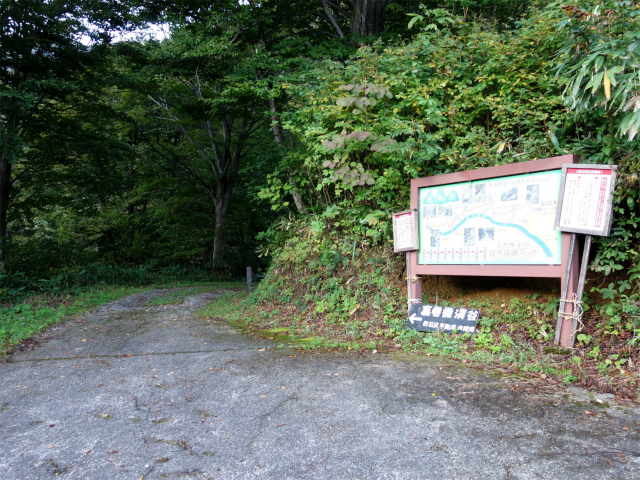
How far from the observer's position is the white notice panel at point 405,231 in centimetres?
545

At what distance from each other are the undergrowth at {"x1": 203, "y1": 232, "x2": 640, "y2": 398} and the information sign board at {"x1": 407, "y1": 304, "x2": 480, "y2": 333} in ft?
0.32

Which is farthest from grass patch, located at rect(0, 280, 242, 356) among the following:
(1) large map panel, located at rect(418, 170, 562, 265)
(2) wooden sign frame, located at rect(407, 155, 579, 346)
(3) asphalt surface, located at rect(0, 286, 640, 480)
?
(1) large map panel, located at rect(418, 170, 562, 265)

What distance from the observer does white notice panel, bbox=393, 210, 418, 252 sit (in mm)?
5449

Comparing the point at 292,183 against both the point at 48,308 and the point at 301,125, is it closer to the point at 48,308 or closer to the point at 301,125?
the point at 301,125

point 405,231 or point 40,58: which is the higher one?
point 40,58

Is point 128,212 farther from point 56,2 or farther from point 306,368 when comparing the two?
point 306,368

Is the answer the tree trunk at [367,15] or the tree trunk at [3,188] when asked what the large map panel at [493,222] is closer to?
the tree trunk at [367,15]

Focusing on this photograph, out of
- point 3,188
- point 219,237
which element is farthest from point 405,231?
point 219,237

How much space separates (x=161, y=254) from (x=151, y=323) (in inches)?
479

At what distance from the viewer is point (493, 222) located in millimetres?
4793

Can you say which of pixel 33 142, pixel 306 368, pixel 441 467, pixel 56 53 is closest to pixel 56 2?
pixel 56 53

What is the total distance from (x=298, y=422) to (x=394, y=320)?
2.72 m

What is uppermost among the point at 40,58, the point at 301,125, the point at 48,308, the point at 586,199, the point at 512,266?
the point at 40,58

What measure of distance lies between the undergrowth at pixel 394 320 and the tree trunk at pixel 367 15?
18.3 feet
